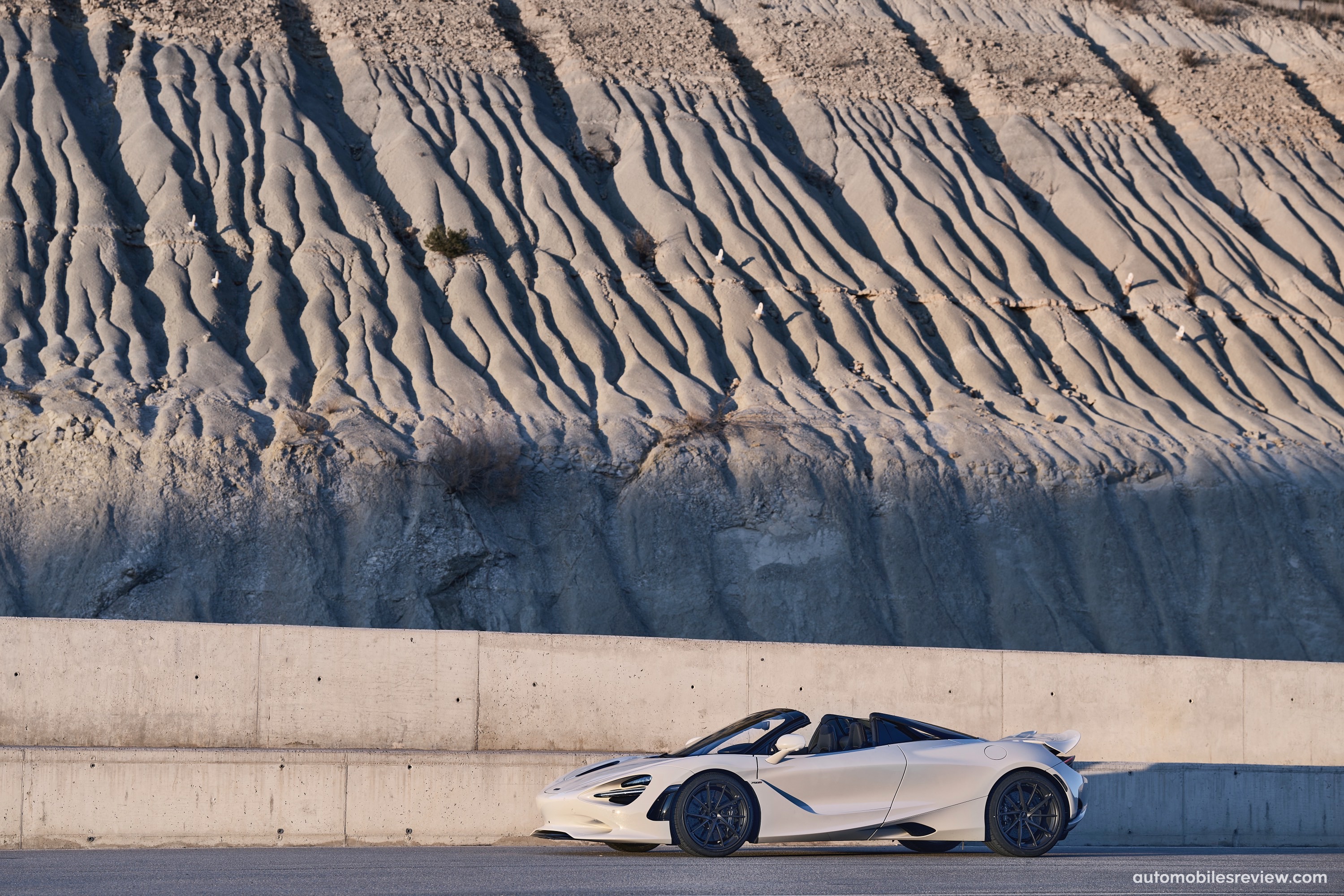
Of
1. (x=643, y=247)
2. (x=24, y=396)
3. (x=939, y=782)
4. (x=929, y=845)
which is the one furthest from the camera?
(x=643, y=247)

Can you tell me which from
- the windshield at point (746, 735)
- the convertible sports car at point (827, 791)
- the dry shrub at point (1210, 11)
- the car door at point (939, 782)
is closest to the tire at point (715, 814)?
the convertible sports car at point (827, 791)

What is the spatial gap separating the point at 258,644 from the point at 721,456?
14272mm

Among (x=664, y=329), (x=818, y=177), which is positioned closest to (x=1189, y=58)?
(x=818, y=177)

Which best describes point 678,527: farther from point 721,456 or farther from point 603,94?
point 603,94

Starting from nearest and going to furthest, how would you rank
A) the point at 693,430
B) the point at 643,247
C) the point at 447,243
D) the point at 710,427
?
the point at 693,430, the point at 710,427, the point at 447,243, the point at 643,247

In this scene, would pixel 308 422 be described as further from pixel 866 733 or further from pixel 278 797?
pixel 866 733

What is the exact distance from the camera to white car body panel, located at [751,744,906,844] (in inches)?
400

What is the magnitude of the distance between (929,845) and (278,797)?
558 centimetres

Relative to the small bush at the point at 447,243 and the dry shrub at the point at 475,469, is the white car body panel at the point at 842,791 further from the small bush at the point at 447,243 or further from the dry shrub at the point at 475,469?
the small bush at the point at 447,243

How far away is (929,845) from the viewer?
1112 centimetres

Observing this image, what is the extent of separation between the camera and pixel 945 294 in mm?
33250

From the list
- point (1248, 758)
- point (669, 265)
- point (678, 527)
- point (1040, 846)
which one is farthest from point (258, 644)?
point (669, 265)

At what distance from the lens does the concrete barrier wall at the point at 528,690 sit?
13227 millimetres

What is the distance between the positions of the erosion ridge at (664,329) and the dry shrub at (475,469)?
87 millimetres
